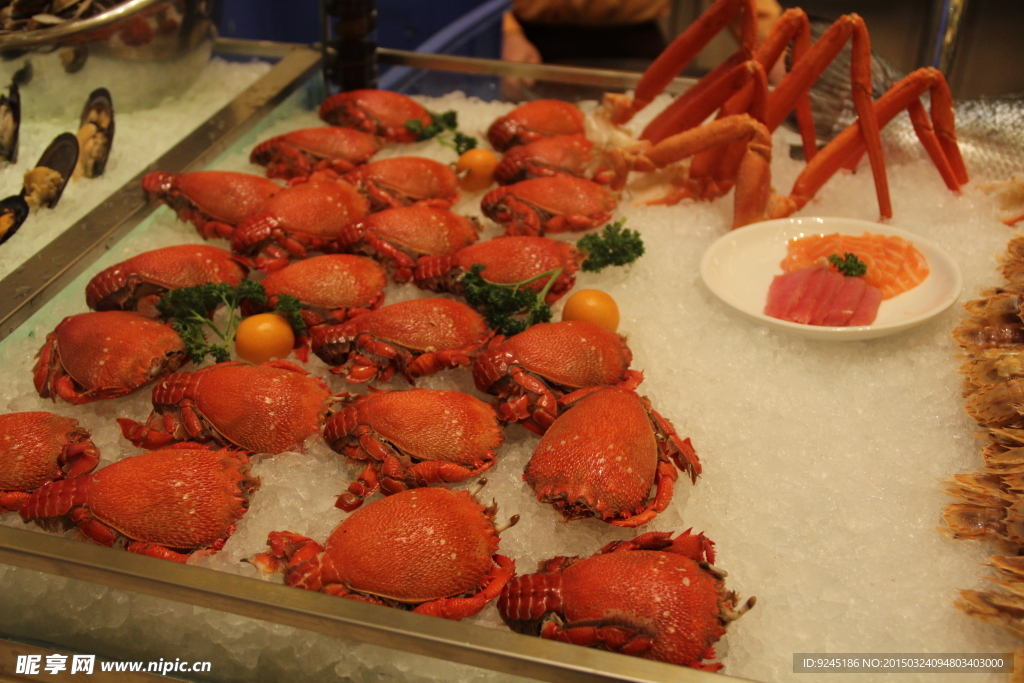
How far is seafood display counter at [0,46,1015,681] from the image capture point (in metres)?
1.11

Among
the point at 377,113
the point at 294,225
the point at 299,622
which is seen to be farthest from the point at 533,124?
the point at 299,622

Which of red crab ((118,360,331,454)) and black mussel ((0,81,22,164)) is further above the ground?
black mussel ((0,81,22,164))

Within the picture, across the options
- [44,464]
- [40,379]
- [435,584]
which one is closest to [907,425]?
[435,584]

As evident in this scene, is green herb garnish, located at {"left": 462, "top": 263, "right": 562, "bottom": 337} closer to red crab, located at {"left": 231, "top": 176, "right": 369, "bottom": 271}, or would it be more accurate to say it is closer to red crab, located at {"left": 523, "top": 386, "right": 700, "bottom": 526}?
red crab, located at {"left": 523, "top": 386, "right": 700, "bottom": 526}

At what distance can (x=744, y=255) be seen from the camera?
228cm

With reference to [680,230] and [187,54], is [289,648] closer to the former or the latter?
[680,230]

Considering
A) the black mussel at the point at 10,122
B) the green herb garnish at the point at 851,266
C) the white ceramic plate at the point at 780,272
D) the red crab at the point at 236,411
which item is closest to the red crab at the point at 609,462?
the red crab at the point at 236,411

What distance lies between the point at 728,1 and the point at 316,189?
1618mm

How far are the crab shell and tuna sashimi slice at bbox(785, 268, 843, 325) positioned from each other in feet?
2.99

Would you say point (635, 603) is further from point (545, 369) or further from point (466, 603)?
point (545, 369)

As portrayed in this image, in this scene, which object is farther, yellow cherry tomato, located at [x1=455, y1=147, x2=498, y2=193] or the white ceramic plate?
yellow cherry tomato, located at [x1=455, y1=147, x2=498, y2=193]

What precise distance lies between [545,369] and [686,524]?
17.8 inches

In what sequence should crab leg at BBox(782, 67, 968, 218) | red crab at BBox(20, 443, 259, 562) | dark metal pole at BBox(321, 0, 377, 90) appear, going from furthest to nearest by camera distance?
dark metal pole at BBox(321, 0, 377, 90) < crab leg at BBox(782, 67, 968, 218) < red crab at BBox(20, 443, 259, 562)

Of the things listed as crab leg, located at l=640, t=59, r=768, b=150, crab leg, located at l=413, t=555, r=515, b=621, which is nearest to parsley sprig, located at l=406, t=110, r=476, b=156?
crab leg, located at l=640, t=59, r=768, b=150
